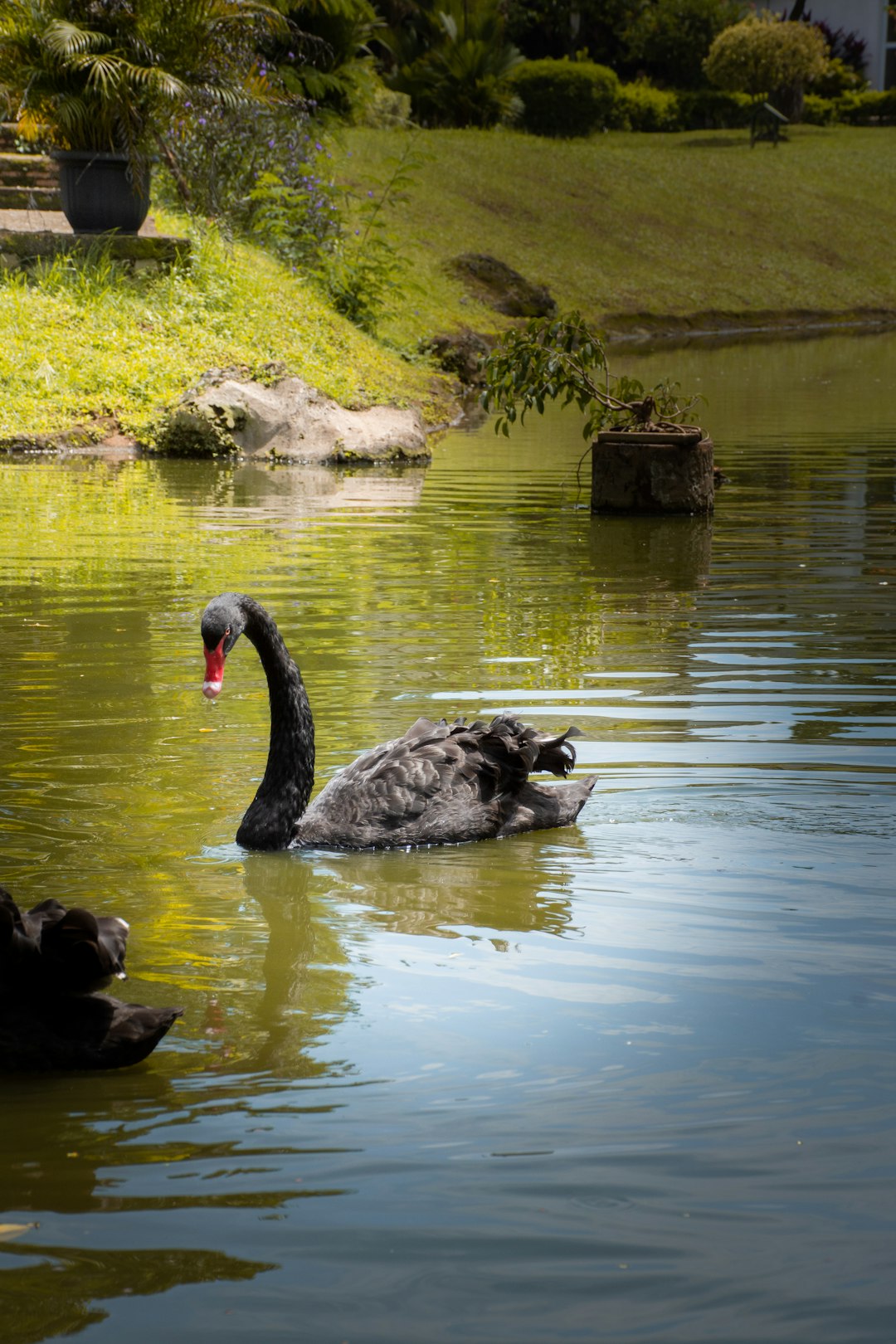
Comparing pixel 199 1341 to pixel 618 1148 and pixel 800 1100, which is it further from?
pixel 800 1100

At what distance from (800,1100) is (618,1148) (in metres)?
0.48

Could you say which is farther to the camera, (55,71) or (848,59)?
(848,59)

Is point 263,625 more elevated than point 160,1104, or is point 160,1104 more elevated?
point 263,625

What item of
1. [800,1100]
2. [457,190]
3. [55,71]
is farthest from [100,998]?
[457,190]

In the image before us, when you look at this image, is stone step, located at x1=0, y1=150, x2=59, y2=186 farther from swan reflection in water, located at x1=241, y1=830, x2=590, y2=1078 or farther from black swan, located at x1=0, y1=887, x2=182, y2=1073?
black swan, located at x1=0, y1=887, x2=182, y2=1073

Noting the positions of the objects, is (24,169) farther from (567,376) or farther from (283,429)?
(567,376)

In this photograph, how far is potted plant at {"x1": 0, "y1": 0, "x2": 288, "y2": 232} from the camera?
62.5ft

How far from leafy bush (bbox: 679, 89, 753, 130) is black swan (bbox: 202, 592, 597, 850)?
156 feet

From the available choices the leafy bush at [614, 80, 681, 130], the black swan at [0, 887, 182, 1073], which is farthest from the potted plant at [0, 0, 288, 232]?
the leafy bush at [614, 80, 681, 130]

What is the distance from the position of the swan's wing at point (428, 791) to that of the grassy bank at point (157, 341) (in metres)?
12.2

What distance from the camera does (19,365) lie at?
17828 millimetres

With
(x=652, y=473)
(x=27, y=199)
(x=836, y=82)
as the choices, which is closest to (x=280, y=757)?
(x=652, y=473)

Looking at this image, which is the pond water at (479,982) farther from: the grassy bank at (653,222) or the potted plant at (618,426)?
the grassy bank at (653,222)

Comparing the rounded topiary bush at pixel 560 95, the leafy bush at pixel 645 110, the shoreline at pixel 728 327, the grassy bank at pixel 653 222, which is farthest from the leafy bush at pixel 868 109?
the shoreline at pixel 728 327
